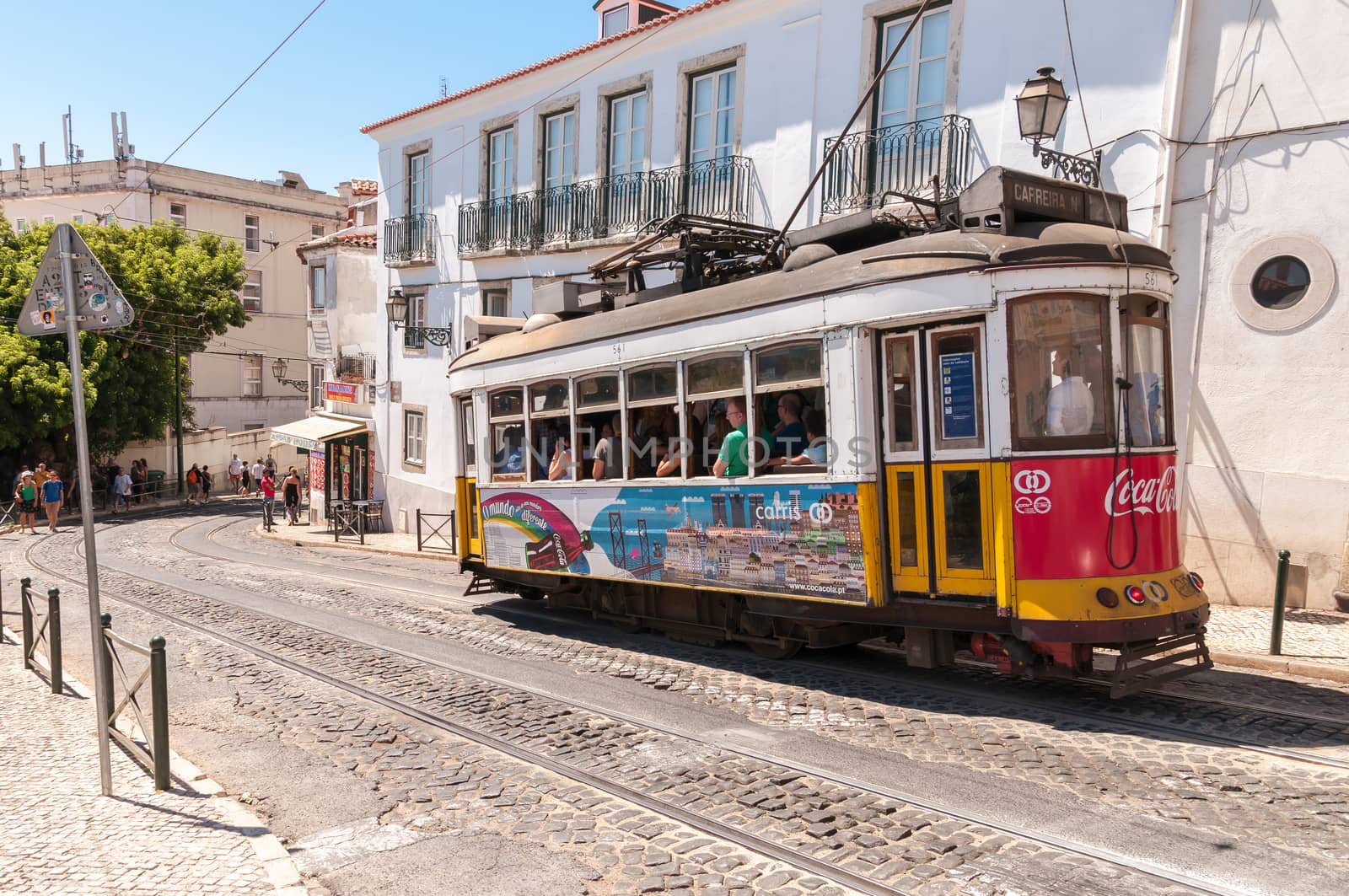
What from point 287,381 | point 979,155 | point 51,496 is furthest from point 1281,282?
point 287,381

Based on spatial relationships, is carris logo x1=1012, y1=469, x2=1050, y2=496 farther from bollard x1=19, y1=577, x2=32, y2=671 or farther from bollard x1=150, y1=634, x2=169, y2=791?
bollard x1=19, y1=577, x2=32, y2=671

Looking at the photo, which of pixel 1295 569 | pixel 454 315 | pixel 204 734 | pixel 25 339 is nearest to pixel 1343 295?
pixel 1295 569

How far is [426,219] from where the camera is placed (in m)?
24.9

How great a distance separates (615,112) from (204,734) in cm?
1523

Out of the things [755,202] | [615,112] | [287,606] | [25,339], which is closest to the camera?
[287,606]

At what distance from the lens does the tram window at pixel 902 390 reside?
758 cm

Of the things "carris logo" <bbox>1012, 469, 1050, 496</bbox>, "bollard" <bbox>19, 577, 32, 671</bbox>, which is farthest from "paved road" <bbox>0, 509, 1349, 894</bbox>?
"carris logo" <bbox>1012, 469, 1050, 496</bbox>

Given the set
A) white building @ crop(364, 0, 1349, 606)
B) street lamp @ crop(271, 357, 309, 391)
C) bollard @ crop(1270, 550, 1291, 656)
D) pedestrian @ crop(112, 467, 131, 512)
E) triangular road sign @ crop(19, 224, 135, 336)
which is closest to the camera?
triangular road sign @ crop(19, 224, 135, 336)

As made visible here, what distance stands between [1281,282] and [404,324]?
61.6 feet

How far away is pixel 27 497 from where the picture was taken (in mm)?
27000

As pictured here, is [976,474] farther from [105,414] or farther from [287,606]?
[105,414]

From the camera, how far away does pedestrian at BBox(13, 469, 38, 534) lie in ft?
88.7

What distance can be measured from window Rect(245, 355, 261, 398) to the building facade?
39mm

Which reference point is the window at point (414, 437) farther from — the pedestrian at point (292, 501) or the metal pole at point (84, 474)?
the metal pole at point (84, 474)
